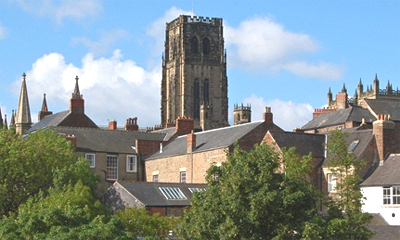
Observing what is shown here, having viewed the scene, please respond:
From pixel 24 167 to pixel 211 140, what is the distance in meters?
16.1

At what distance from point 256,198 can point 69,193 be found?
51.8 ft

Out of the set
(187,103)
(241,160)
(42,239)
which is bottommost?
(42,239)

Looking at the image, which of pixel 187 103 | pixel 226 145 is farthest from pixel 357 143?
pixel 187 103

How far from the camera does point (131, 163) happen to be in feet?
227

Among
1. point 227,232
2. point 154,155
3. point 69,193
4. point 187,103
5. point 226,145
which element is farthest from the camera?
point 187,103

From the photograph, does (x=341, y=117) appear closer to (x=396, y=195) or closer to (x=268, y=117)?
(x=268, y=117)

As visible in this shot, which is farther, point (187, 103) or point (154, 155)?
point (187, 103)

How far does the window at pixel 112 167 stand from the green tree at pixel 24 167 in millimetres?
10397

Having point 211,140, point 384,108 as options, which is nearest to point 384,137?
point 211,140

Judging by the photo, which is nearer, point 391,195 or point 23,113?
point 391,195

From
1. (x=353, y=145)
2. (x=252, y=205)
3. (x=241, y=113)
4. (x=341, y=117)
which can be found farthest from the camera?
(x=241, y=113)

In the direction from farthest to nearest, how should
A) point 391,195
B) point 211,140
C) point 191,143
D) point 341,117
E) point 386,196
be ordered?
point 341,117
point 211,140
point 191,143
point 386,196
point 391,195

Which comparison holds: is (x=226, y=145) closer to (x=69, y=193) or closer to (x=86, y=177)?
(x=86, y=177)

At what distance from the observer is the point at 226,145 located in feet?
198
